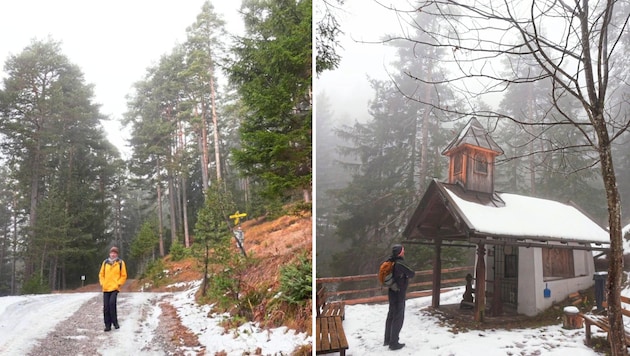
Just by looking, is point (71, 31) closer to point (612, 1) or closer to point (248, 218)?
point (248, 218)

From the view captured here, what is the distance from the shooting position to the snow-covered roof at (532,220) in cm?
159

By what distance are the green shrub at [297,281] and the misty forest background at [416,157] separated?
293 mm

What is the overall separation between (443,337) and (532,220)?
0.62m

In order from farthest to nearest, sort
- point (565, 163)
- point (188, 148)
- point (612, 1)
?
Answer: point (188, 148)
point (565, 163)
point (612, 1)

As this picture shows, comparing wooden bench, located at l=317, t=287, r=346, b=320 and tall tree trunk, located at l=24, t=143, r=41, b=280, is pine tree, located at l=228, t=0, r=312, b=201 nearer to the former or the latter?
wooden bench, located at l=317, t=287, r=346, b=320

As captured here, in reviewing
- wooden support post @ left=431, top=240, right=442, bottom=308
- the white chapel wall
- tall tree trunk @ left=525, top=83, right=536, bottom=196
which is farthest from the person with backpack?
tall tree trunk @ left=525, top=83, right=536, bottom=196

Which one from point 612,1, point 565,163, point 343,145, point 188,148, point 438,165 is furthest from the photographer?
point 188,148

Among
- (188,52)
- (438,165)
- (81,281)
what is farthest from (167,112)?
(438,165)

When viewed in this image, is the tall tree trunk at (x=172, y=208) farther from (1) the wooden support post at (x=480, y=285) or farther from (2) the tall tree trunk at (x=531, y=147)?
(2) the tall tree trunk at (x=531, y=147)

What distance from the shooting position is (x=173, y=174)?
7.43ft

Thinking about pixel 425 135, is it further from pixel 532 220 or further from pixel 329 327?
pixel 329 327

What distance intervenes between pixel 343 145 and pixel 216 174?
0.74 metres

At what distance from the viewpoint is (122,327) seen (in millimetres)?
2082

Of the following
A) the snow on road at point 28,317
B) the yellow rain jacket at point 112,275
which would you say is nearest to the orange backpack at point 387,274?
the yellow rain jacket at point 112,275
